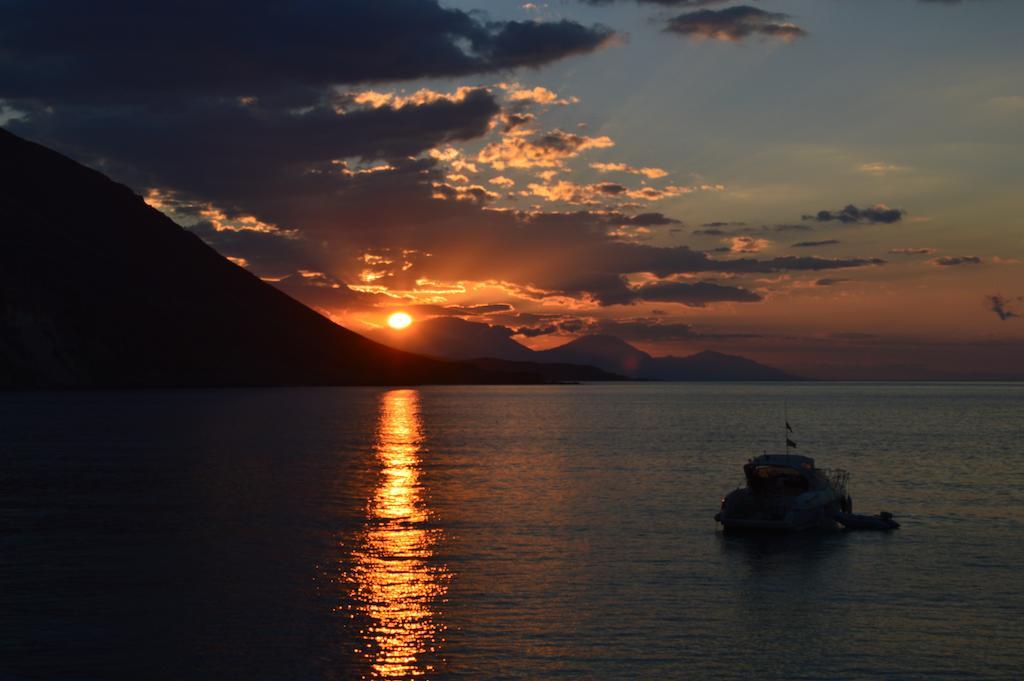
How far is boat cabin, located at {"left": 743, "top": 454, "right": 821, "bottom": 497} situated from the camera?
2303 inches

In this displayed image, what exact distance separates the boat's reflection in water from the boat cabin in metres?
19.6

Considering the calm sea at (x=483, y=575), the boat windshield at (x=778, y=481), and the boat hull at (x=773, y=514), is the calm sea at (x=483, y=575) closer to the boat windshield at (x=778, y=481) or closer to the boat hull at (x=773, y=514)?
the boat hull at (x=773, y=514)

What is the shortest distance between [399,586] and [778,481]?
28.8m

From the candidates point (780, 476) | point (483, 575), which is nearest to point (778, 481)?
point (780, 476)

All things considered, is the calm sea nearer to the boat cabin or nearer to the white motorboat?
the white motorboat

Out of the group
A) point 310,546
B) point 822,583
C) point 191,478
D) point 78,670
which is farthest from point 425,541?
point 191,478

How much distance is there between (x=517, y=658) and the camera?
29.5m

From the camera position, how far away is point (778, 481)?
5922cm

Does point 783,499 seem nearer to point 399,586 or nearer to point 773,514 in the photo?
point 773,514

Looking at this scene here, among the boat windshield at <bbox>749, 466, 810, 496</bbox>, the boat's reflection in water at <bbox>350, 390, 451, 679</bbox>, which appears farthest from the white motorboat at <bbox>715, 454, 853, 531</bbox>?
the boat's reflection in water at <bbox>350, 390, 451, 679</bbox>

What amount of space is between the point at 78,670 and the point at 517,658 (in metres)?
12.6

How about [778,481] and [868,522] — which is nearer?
[868,522]

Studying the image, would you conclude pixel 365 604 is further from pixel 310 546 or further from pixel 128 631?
pixel 310 546

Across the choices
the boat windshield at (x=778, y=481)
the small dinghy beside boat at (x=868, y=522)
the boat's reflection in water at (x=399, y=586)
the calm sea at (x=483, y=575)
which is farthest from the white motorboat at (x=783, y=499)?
the boat's reflection in water at (x=399, y=586)
